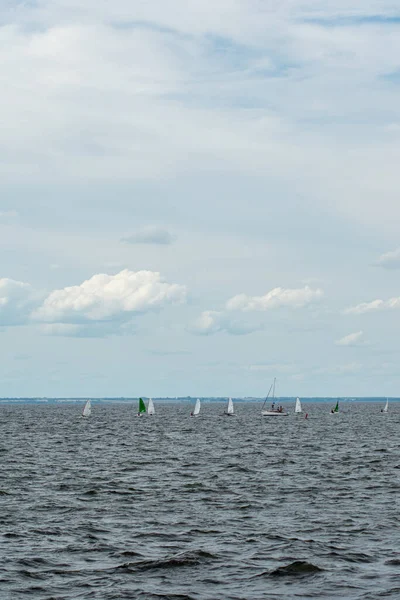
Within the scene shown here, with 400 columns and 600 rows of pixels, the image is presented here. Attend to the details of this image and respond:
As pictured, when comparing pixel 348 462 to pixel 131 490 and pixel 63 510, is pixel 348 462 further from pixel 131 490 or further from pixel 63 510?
pixel 63 510

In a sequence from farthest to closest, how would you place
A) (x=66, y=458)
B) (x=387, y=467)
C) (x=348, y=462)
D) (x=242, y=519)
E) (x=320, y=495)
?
(x=66, y=458) < (x=348, y=462) < (x=387, y=467) < (x=320, y=495) < (x=242, y=519)

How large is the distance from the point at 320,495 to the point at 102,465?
2356 centimetres

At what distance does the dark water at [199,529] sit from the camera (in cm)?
2470

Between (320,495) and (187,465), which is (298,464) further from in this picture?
(320,495)

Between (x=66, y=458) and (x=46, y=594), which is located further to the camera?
(x=66, y=458)

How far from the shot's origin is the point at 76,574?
84.8 ft

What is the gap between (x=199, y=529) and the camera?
33781 mm

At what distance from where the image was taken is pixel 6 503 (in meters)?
40.6

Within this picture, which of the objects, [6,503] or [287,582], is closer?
[287,582]

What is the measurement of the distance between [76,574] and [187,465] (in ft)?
120

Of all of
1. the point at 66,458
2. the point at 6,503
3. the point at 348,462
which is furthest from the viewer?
the point at 66,458

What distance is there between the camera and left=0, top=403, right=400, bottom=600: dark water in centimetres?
2470

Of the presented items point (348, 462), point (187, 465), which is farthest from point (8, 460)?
point (348, 462)

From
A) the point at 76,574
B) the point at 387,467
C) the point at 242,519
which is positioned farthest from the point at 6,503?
the point at 387,467
